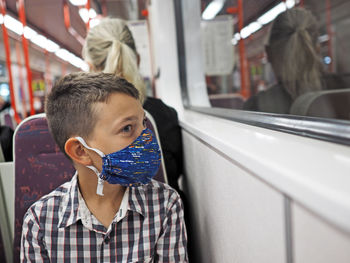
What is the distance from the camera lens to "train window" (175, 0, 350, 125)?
1179 millimetres

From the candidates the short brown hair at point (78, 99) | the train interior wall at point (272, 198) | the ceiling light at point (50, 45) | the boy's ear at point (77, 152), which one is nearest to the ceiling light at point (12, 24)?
the ceiling light at point (50, 45)

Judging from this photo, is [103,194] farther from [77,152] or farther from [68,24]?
[68,24]

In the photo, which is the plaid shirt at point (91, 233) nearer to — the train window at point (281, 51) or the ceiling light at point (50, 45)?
the train window at point (281, 51)

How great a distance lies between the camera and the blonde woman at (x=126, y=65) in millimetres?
1543

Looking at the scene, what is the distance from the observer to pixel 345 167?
424 mm

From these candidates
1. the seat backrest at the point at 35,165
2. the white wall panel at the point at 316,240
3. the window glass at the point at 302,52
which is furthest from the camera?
the seat backrest at the point at 35,165

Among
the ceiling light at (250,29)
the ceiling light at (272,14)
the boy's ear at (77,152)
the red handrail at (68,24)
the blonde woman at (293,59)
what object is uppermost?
the red handrail at (68,24)

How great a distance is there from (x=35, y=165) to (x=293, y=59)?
4.30 ft

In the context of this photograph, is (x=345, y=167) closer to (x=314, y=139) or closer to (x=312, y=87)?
(x=314, y=139)

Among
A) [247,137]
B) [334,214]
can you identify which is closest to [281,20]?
[247,137]

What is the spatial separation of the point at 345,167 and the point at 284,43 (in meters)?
1.32

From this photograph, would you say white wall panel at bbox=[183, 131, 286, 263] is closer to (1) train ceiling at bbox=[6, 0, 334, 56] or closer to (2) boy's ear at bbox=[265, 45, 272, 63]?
(2) boy's ear at bbox=[265, 45, 272, 63]

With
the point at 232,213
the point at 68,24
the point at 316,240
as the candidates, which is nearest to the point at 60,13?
the point at 68,24

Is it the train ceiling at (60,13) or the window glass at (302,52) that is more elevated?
the train ceiling at (60,13)
